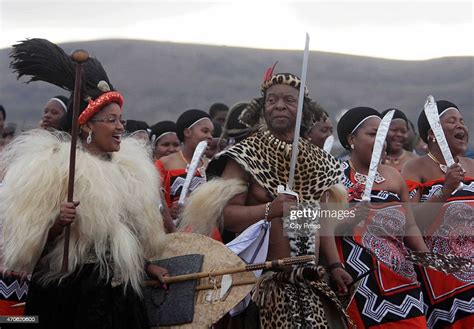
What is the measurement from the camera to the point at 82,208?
5.91 meters

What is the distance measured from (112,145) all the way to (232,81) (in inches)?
141

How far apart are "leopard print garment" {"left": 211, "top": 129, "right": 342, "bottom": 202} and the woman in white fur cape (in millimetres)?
844

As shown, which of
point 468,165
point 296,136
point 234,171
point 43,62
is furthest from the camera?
point 468,165

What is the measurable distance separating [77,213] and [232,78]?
4.06m

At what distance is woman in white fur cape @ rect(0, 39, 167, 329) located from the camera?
5.83 m

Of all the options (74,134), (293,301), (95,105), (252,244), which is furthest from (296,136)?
(74,134)

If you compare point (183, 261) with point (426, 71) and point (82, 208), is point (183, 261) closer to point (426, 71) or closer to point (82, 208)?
point (82, 208)

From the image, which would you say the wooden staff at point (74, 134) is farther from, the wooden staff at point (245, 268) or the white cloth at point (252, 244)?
the white cloth at point (252, 244)

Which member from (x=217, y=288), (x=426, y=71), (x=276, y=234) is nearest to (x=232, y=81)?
(x=426, y=71)

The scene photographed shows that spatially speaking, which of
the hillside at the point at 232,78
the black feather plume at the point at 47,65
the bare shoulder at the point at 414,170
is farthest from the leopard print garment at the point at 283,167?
the hillside at the point at 232,78

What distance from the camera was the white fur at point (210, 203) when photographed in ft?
21.6

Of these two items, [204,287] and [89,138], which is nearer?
[204,287]

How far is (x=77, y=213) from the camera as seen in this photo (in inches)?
232

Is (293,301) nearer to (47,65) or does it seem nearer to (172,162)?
(47,65)
